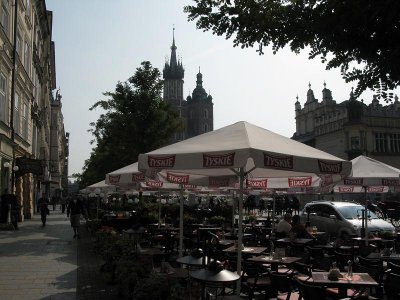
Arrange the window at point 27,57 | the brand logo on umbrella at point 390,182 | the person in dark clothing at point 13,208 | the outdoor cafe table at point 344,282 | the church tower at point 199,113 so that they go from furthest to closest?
the church tower at point 199,113, the window at point 27,57, the person in dark clothing at point 13,208, the brand logo on umbrella at point 390,182, the outdoor cafe table at point 344,282

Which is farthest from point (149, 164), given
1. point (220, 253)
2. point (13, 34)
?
point (13, 34)

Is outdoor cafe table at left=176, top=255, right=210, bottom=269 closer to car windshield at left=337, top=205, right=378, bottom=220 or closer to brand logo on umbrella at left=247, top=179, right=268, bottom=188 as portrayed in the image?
brand logo on umbrella at left=247, top=179, right=268, bottom=188

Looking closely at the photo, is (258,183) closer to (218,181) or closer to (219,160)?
(218,181)

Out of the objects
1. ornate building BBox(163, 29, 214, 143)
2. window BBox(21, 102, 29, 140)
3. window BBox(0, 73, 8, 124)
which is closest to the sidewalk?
window BBox(0, 73, 8, 124)

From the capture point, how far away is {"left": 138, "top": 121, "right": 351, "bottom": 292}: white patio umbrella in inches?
267

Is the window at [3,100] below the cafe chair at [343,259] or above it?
above

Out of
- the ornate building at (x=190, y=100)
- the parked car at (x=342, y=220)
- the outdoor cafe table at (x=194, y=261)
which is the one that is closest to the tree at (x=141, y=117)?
the parked car at (x=342, y=220)

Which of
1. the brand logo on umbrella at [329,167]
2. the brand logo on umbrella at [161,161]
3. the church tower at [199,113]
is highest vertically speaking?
the church tower at [199,113]

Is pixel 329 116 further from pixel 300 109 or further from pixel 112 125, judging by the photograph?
pixel 112 125

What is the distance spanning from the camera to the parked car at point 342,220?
1797 cm

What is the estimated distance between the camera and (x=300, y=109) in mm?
88000

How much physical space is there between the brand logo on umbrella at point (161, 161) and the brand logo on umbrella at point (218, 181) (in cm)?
465

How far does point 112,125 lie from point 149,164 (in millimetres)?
28019

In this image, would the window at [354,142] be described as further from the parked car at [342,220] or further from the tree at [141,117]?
the parked car at [342,220]
